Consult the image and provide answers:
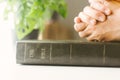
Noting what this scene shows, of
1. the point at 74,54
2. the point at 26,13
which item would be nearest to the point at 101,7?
the point at 74,54

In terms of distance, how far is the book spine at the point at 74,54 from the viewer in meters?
0.74

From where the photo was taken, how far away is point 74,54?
740 mm

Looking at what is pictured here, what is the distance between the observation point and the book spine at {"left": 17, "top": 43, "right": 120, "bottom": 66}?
0.74 metres

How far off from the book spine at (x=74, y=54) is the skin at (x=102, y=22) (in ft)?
0.24

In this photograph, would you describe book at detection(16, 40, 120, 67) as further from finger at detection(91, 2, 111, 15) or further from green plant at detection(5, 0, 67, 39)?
green plant at detection(5, 0, 67, 39)

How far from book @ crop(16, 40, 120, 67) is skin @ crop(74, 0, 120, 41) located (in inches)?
2.7

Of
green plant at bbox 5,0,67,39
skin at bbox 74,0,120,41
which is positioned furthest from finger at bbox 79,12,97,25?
green plant at bbox 5,0,67,39

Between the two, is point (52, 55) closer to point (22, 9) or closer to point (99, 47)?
point (99, 47)

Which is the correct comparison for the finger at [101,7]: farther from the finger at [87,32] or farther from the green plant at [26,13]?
the green plant at [26,13]

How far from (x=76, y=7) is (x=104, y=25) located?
101cm

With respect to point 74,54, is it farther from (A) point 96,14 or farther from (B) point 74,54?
(A) point 96,14

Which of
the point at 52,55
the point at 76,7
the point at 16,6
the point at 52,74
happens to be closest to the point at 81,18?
the point at 52,55

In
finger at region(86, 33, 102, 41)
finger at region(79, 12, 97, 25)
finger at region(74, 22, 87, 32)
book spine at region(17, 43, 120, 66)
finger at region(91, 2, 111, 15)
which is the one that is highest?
finger at region(91, 2, 111, 15)

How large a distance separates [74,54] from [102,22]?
125mm
